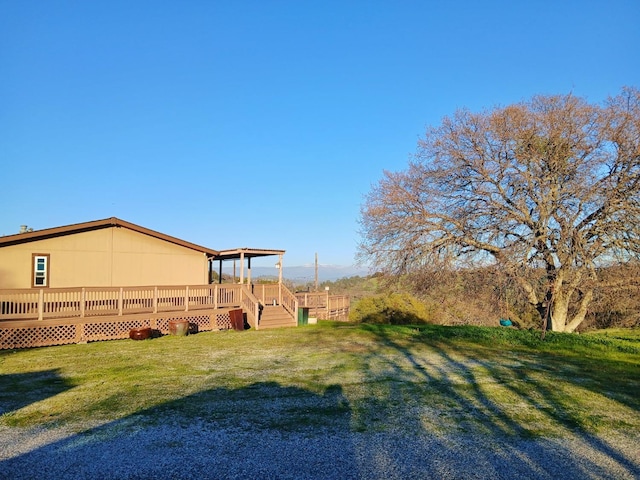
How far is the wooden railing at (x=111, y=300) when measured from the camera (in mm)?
14102

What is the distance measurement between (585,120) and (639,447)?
577 inches

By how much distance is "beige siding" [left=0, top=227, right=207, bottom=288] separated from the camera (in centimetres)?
1558

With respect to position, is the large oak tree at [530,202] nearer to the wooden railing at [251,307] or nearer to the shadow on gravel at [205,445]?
the wooden railing at [251,307]

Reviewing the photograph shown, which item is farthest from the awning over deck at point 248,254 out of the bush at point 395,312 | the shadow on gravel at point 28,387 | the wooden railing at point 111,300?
the bush at point 395,312

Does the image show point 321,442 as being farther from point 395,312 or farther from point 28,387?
point 395,312

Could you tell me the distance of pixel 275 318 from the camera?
19188mm

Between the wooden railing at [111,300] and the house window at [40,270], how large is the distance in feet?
3.81

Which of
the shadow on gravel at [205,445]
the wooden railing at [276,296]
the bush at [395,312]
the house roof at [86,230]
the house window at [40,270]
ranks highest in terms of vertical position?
the house roof at [86,230]

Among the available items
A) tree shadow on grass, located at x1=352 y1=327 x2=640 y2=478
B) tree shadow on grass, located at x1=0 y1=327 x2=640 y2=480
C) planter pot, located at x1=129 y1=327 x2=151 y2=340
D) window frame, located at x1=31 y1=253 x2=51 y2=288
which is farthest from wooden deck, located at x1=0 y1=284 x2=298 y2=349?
tree shadow on grass, located at x1=0 y1=327 x2=640 y2=480

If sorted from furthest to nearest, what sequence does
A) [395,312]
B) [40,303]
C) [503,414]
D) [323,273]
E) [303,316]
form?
[323,273] → [395,312] → [303,316] → [40,303] → [503,414]

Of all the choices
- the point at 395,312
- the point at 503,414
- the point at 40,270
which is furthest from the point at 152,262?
the point at 395,312

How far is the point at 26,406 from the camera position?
700 centimetres

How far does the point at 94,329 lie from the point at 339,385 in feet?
34.2

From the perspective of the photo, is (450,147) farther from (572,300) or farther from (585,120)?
(572,300)
